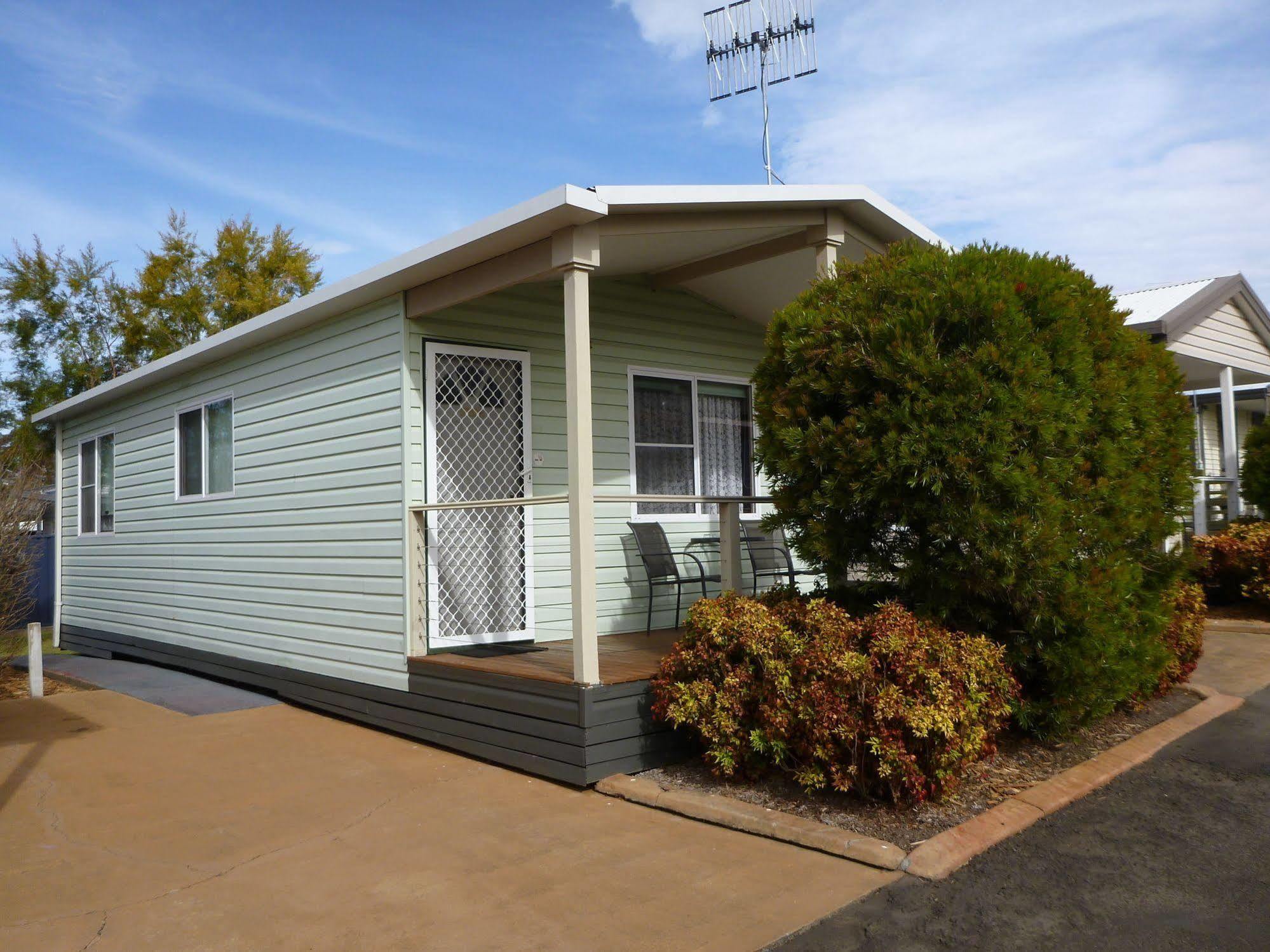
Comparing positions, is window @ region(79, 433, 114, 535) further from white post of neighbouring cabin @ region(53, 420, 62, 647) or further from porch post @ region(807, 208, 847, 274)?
porch post @ region(807, 208, 847, 274)

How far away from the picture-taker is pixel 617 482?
311 inches

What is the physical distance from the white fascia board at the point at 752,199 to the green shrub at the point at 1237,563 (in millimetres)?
5224

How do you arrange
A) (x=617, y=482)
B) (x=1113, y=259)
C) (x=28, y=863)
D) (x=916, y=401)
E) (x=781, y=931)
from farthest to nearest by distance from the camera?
(x=1113, y=259), (x=617, y=482), (x=916, y=401), (x=28, y=863), (x=781, y=931)

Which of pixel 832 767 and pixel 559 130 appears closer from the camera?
pixel 832 767

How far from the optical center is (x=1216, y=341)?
11492 mm

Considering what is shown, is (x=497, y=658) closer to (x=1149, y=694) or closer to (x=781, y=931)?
(x=781, y=931)

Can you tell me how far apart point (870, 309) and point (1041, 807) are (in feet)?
8.33

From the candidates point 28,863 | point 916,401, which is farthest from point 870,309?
point 28,863

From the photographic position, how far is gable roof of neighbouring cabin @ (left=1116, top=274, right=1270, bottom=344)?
10.2 metres

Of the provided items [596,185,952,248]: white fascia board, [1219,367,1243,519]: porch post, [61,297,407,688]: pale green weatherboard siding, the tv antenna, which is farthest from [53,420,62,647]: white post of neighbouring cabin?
[1219,367,1243,519]: porch post

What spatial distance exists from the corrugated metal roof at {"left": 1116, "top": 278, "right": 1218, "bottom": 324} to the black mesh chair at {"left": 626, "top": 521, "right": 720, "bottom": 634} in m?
5.74

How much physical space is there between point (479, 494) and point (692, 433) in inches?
80.7

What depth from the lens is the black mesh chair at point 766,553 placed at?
812cm

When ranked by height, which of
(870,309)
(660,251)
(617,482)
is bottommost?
(617,482)
